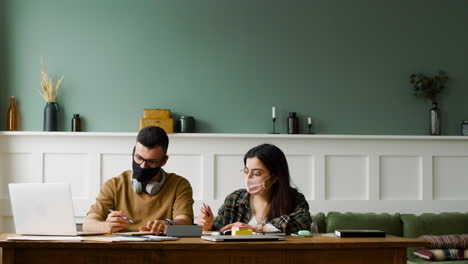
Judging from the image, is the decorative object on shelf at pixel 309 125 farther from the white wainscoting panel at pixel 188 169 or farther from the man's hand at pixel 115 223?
the man's hand at pixel 115 223

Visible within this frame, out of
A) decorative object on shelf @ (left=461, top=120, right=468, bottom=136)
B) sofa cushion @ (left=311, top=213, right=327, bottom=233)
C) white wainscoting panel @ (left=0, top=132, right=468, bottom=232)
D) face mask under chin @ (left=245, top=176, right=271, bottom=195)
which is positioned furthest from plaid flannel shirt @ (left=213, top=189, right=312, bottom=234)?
decorative object on shelf @ (left=461, top=120, right=468, bottom=136)

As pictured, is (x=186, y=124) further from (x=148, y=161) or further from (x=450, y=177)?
Result: (x=450, y=177)

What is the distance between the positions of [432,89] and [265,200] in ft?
8.76

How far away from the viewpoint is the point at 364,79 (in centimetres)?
548

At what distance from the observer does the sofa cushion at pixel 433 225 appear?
15.9 ft

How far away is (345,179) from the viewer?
5.35 metres

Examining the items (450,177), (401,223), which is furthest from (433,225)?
(450,177)

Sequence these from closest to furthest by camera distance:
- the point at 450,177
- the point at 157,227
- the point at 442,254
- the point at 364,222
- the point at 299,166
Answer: the point at 157,227 → the point at 442,254 → the point at 364,222 → the point at 299,166 → the point at 450,177

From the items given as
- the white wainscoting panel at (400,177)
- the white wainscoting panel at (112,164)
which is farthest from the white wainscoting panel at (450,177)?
the white wainscoting panel at (112,164)

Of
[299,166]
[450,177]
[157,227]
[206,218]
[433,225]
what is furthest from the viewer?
[450,177]

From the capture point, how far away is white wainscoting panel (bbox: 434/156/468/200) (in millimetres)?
5434

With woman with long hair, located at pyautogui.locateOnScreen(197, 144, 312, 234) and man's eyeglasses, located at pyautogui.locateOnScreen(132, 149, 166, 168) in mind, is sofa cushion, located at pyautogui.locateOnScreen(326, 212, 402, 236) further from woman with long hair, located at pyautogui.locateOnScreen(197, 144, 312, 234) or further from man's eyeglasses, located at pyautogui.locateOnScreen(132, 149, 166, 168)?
man's eyeglasses, located at pyautogui.locateOnScreen(132, 149, 166, 168)

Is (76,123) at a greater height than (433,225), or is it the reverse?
(76,123)

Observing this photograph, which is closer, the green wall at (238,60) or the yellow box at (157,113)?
the yellow box at (157,113)
